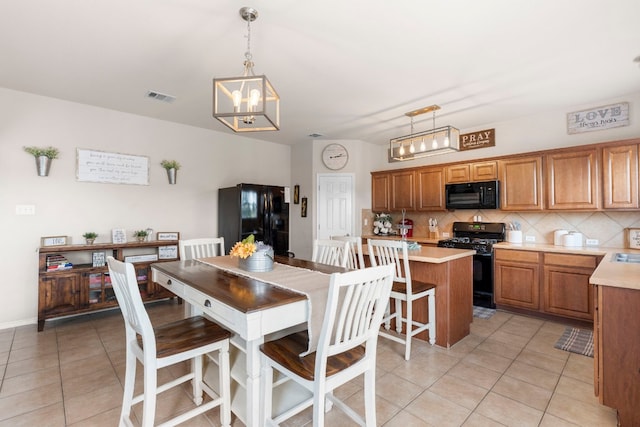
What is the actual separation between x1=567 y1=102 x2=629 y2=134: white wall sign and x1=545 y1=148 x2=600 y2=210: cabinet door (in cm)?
47

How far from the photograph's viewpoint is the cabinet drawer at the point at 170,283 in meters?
1.92

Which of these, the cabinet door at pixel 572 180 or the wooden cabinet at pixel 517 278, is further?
the wooden cabinet at pixel 517 278

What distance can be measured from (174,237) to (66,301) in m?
1.34

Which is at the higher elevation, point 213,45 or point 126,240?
point 213,45

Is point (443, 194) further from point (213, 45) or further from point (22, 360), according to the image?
point (22, 360)

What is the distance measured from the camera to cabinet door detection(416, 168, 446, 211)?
15.5 ft

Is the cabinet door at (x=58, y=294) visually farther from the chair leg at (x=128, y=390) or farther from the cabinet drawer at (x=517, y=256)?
the cabinet drawer at (x=517, y=256)

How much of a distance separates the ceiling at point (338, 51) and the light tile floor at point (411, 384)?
2594 mm

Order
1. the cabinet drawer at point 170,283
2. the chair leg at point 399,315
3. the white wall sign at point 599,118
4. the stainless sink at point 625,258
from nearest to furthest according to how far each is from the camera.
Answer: the cabinet drawer at point 170,283 → the stainless sink at point 625,258 → the chair leg at point 399,315 → the white wall sign at point 599,118

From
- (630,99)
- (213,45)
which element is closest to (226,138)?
(213,45)

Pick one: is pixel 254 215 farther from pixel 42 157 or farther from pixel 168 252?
pixel 42 157

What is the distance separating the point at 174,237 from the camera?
13.9 feet

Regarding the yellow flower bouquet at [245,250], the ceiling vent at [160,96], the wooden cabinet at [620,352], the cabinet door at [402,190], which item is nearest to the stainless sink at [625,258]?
the wooden cabinet at [620,352]

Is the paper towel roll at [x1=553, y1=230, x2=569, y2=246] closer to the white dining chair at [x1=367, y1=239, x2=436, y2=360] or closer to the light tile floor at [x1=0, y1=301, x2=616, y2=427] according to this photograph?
the light tile floor at [x1=0, y1=301, x2=616, y2=427]
